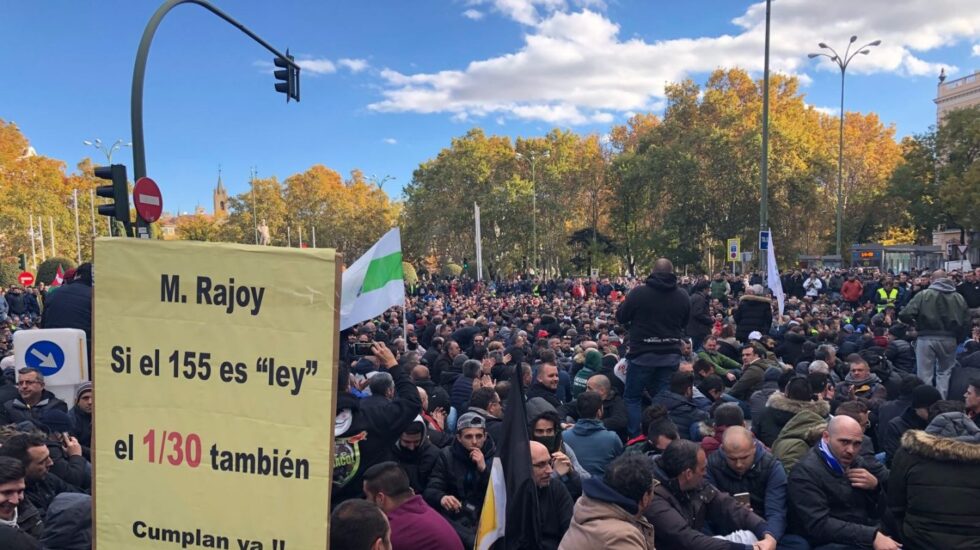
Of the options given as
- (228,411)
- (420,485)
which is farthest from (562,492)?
(228,411)

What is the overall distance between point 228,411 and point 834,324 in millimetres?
12651

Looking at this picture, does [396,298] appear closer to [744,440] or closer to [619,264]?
[744,440]

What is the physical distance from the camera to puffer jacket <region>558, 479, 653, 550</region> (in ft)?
10.4

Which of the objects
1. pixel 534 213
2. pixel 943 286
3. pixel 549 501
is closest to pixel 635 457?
pixel 549 501

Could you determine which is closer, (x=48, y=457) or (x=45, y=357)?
(x=48, y=457)

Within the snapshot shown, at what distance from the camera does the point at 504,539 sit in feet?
12.0

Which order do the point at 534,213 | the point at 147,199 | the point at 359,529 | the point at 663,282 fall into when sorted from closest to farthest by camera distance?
1. the point at 359,529
2. the point at 663,282
3. the point at 147,199
4. the point at 534,213

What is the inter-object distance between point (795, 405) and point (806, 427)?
0.58 metres

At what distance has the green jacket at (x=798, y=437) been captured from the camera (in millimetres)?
4910

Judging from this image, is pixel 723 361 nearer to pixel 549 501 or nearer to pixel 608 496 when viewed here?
pixel 549 501

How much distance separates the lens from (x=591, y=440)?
17.7 ft

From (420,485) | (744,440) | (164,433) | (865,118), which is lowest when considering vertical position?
(420,485)

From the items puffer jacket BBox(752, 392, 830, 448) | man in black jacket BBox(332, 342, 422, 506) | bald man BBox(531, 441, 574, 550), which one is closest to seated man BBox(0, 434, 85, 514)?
man in black jacket BBox(332, 342, 422, 506)

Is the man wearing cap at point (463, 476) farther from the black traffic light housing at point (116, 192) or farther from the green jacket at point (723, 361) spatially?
the black traffic light housing at point (116, 192)
